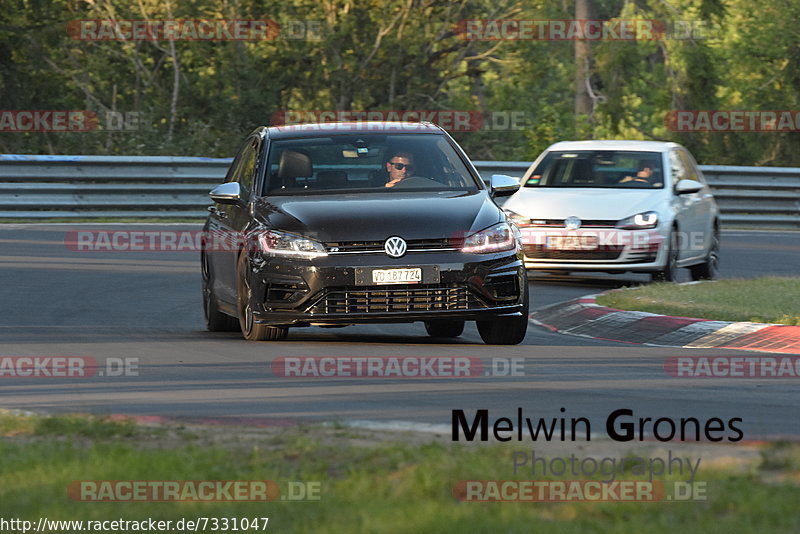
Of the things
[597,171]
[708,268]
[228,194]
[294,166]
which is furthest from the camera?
[597,171]

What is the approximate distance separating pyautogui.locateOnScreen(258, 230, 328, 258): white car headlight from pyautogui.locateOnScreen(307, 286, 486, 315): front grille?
29 centimetres

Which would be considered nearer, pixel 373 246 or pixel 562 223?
pixel 373 246

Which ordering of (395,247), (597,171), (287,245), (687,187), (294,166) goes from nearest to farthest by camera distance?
1. (395,247)
2. (287,245)
3. (294,166)
4. (687,187)
5. (597,171)

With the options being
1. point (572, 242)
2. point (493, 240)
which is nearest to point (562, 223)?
point (572, 242)

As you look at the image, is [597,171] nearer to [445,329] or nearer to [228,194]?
[445,329]

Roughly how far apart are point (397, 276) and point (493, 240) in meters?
0.79

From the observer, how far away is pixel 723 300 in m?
14.3

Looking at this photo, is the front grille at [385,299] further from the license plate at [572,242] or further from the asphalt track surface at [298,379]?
the license plate at [572,242]

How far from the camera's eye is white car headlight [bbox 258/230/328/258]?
1108 cm

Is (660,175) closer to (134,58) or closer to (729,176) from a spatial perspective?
(729,176)

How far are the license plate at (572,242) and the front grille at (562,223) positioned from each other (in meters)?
0.12

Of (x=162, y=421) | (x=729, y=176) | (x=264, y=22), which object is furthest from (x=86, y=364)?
(x=264, y=22)

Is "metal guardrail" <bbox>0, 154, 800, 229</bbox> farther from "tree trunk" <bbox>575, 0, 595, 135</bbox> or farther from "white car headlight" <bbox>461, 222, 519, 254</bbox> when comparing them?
"tree trunk" <bbox>575, 0, 595, 135</bbox>

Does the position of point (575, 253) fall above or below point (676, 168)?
below
